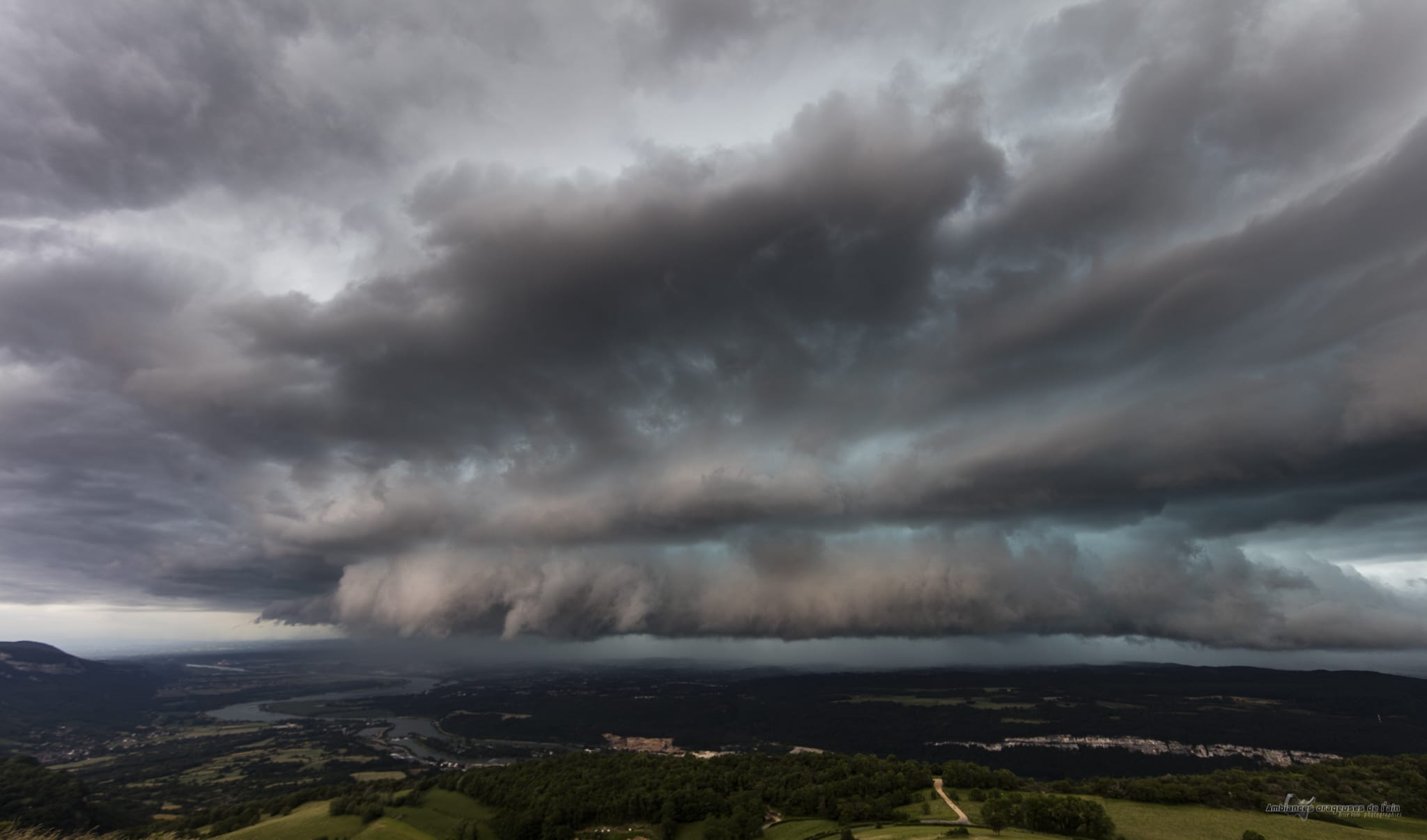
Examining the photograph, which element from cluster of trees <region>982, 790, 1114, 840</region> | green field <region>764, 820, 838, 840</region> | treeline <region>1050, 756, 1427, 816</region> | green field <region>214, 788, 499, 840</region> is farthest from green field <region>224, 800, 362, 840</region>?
treeline <region>1050, 756, 1427, 816</region>

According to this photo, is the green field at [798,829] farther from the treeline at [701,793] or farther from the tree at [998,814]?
the tree at [998,814]

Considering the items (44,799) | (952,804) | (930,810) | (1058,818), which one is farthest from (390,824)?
(1058,818)

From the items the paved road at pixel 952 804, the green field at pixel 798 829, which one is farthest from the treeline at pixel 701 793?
the green field at pixel 798 829

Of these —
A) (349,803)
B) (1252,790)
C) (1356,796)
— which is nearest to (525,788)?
(349,803)

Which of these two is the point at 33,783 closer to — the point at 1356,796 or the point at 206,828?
the point at 206,828

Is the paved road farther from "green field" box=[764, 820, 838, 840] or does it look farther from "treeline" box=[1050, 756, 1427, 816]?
"treeline" box=[1050, 756, 1427, 816]

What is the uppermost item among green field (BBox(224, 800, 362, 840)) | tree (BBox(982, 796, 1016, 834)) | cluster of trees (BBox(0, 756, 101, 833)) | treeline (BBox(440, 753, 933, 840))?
tree (BBox(982, 796, 1016, 834))
